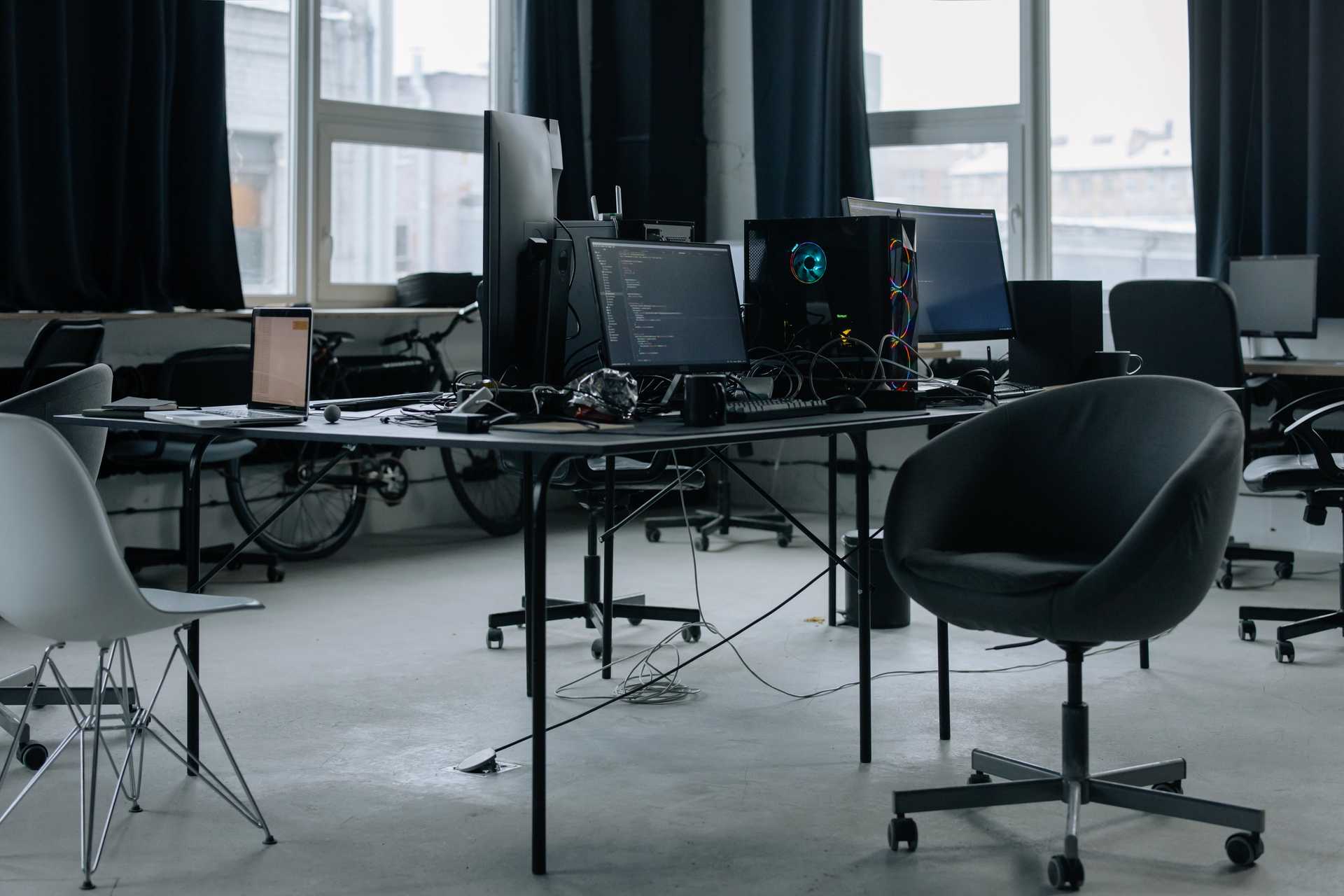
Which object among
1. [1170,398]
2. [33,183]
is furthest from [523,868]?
[33,183]

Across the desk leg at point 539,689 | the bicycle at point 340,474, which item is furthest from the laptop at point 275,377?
the bicycle at point 340,474

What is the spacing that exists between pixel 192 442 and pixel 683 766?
8.18 feet

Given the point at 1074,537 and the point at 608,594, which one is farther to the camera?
the point at 608,594

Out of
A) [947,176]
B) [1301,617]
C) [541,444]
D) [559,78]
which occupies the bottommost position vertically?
[1301,617]

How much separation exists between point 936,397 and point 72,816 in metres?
1.95

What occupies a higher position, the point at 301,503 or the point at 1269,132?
the point at 1269,132

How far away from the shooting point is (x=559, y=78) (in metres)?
6.39

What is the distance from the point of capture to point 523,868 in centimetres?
239

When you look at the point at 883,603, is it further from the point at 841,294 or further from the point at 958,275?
the point at 841,294

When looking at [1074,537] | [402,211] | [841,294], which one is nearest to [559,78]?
[402,211]

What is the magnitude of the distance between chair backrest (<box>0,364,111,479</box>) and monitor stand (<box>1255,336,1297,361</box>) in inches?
154

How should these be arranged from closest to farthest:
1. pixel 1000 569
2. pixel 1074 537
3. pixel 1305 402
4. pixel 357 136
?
pixel 1000 569 → pixel 1074 537 → pixel 1305 402 → pixel 357 136

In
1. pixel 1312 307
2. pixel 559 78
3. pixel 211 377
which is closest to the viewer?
pixel 211 377

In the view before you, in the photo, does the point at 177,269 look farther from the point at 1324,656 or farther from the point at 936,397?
the point at 1324,656
